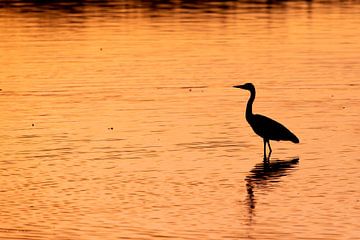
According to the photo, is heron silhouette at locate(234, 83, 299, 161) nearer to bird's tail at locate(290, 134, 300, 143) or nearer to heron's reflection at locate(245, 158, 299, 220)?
bird's tail at locate(290, 134, 300, 143)

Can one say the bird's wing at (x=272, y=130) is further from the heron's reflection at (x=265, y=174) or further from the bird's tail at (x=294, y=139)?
the heron's reflection at (x=265, y=174)

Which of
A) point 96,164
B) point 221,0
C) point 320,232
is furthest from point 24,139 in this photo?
point 221,0

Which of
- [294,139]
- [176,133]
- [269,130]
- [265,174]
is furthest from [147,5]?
[265,174]

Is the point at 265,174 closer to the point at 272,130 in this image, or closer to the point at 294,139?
the point at 294,139

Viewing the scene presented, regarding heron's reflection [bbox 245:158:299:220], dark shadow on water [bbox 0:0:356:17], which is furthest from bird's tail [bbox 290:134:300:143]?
dark shadow on water [bbox 0:0:356:17]

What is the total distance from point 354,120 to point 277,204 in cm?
852

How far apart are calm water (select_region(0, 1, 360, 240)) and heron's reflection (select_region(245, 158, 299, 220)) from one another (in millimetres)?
37

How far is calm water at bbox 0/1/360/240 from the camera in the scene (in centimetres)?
1831

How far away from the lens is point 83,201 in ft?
64.2

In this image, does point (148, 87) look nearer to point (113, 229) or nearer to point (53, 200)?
point (53, 200)

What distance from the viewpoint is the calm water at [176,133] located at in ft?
60.1

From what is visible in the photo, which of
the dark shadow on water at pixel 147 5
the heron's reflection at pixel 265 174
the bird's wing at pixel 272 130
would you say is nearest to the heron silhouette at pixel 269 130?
the bird's wing at pixel 272 130

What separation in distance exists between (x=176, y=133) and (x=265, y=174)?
426 centimetres

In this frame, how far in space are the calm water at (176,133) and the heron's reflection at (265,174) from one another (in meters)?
0.04
